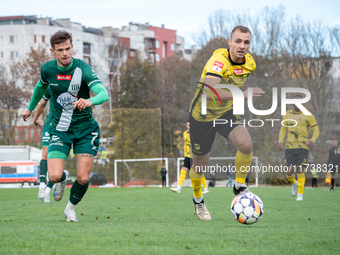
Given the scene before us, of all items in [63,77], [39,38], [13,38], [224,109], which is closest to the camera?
[63,77]

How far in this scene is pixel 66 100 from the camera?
5.68 meters

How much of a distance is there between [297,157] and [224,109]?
235 inches

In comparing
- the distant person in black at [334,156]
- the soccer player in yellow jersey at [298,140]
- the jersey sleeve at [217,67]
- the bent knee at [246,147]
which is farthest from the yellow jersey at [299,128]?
the distant person in black at [334,156]

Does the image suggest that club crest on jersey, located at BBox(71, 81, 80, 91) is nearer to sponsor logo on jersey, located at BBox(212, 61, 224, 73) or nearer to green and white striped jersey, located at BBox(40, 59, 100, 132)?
green and white striped jersey, located at BBox(40, 59, 100, 132)

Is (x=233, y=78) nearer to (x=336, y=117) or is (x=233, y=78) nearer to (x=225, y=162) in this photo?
(x=225, y=162)

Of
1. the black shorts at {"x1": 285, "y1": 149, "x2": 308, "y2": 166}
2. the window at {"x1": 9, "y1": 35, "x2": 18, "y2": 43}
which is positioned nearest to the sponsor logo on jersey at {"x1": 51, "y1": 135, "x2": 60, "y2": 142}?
the black shorts at {"x1": 285, "y1": 149, "x2": 308, "y2": 166}

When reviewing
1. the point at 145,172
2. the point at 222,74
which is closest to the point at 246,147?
the point at 222,74

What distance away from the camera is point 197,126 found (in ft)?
20.5

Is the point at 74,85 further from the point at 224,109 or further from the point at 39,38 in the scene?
the point at 39,38

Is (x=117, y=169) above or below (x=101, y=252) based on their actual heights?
below

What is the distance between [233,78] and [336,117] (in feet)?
72.6

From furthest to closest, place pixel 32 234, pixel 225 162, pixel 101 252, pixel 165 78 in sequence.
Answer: pixel 165 78, pixel 225 162, pixel 32 234, pixel 101 252

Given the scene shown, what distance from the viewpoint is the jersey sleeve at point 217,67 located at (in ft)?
18.9

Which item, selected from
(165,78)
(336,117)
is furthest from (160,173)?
(165,78)
